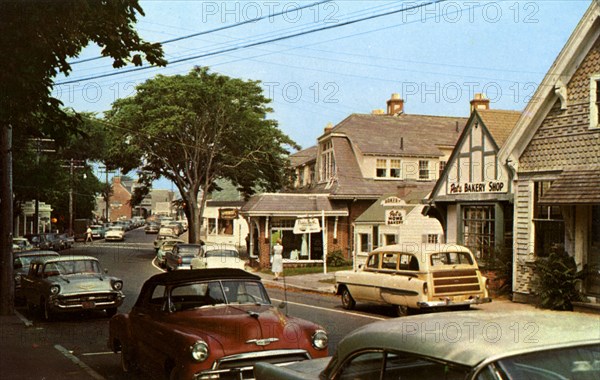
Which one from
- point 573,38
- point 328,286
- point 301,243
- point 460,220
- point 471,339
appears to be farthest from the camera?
point 301,243

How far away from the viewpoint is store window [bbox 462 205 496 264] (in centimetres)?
2328

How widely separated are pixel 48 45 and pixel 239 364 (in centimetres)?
638

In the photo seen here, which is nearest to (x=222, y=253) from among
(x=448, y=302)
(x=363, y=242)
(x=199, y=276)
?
(x=363, y=242)

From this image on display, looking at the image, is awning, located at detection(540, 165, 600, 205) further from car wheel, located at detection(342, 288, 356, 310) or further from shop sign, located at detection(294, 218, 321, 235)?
shop sign, located at detection(294, 218, 321, 235)

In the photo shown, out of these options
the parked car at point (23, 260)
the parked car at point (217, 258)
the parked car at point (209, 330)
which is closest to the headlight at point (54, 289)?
the parked car at point (23, 260)

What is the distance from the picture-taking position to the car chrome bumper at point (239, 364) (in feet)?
24.7

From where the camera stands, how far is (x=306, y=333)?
26.9ft

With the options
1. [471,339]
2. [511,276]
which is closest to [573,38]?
[511,276]

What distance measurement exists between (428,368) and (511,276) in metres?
18.8

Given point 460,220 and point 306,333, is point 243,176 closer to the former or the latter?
point 460,220

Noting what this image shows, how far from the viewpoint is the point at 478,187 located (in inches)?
939

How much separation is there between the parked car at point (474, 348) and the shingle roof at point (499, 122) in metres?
20.2

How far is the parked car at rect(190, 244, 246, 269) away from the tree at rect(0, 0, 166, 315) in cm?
1559

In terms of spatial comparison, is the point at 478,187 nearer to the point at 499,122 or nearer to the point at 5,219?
the point at 499,122
